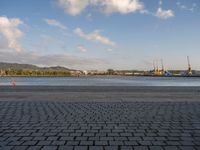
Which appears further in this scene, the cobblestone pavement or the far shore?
the far shore

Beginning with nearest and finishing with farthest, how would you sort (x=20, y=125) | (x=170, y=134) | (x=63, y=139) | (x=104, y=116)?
(x=63, y=139)
(x=170, y=134)
(x=20, y=125)
(x=104, y=116)

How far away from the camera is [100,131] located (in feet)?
20.7

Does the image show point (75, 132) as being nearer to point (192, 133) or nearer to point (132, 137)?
point (132, 137)

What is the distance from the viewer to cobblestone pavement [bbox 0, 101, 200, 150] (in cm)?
512

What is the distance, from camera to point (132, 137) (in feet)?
18.9

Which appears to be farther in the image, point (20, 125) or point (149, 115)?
point (149, 115)

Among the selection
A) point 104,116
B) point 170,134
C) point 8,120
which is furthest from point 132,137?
point 8,120

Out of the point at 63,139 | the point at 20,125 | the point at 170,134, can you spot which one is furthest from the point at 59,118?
the point at 170,134

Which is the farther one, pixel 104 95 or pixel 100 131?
pixel 104 95

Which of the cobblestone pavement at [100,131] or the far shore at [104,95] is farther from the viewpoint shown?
the far shore at [104,95]

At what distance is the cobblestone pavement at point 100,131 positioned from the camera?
512 centimetres

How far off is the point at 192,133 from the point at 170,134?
1.81 feet

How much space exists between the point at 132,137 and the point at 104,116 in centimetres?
270

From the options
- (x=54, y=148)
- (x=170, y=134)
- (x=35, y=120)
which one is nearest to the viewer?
(x=54, y=148)
